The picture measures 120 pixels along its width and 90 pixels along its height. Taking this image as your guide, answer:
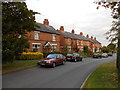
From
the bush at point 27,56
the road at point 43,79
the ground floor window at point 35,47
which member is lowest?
the road at point 43,79

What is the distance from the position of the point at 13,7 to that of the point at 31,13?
1599 millimetres

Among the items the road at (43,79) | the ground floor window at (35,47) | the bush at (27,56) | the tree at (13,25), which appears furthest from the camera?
the ground floor window at (35,47)

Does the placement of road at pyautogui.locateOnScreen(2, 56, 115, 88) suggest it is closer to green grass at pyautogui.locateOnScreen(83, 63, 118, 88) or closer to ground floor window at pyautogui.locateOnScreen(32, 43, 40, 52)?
green grass at pyautogui.locateOnScreen(83, 63, 118, 88)

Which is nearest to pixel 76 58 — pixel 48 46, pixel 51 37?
pixel 48 46

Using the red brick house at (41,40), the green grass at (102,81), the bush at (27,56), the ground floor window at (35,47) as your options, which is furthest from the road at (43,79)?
the red brick house at (41,40)

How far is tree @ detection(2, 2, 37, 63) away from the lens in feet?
30.6

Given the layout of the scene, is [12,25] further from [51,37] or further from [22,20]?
[51,37]

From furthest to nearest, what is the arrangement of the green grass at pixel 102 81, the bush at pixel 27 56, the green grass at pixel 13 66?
the bush at pixel 27 56 < the green grass at pixel 13 66 < the green grass at pixel 102 81

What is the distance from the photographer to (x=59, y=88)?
20.8 ft

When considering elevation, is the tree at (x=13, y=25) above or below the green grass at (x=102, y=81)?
above

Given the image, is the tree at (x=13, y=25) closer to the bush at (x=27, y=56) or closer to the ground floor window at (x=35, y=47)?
the bush at (x=27, y=56)

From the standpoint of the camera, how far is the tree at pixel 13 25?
9.31 m

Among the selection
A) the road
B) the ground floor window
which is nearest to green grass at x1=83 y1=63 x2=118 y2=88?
the road

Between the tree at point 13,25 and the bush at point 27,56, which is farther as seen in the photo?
the bush at point 27,56
